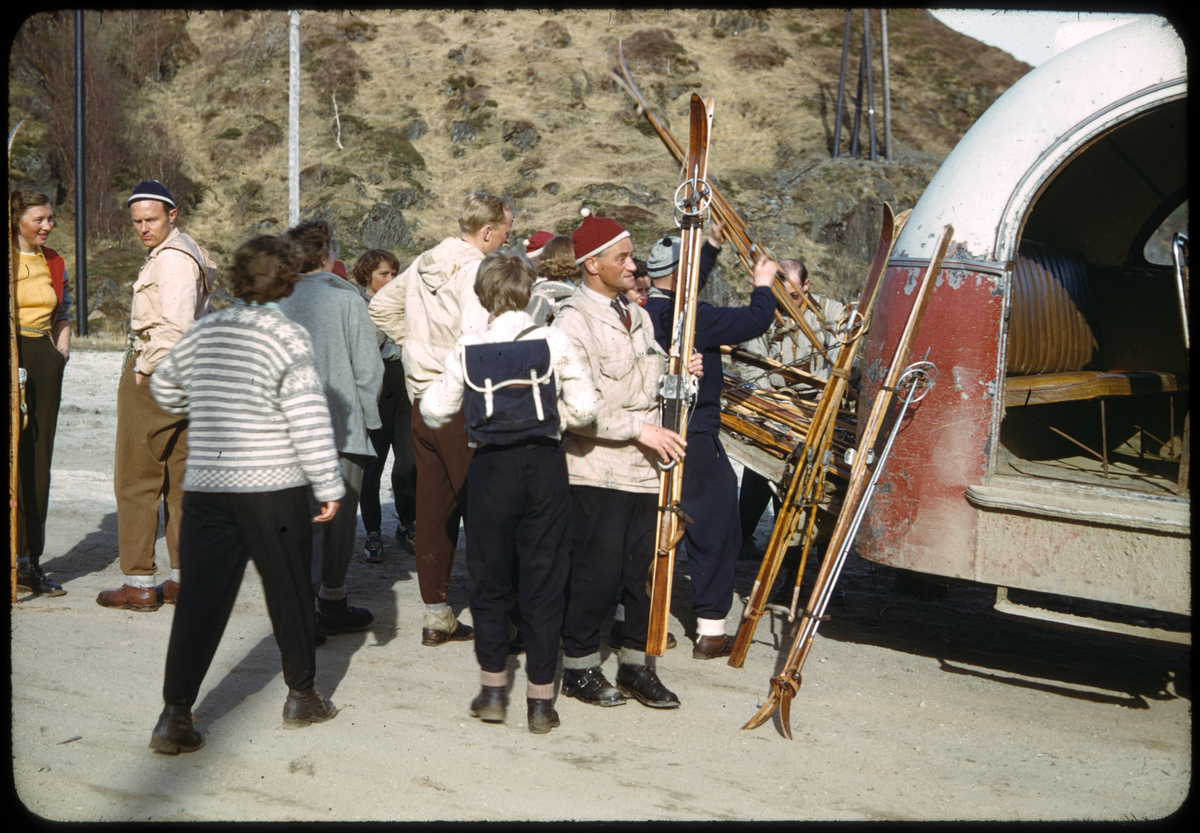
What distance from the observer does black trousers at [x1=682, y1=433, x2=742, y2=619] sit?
4.61 metres

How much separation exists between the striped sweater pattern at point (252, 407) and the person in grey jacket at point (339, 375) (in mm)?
1045

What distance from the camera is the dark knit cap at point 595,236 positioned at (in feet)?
12.7

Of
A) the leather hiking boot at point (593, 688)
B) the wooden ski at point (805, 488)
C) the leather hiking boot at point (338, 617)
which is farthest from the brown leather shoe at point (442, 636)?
the wooden ski at point (805, 488)

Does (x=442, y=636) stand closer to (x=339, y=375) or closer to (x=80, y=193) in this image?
(x=339, y=375)

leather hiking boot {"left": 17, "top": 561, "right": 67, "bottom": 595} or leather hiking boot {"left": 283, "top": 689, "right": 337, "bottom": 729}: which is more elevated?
leather hiking boot {"left": 283, "top": 689, "right": 337, "bottom": 729}

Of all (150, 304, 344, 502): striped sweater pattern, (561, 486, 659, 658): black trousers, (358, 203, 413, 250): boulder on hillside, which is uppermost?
(358, 203, 413, 250): boulder on hillside

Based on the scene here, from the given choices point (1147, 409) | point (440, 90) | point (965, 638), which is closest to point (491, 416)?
point (965, 638)

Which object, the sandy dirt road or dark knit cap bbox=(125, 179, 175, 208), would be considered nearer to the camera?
the sandy dirt road

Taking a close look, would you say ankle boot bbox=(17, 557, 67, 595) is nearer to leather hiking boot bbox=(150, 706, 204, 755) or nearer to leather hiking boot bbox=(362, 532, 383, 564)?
leather hiking boot bbox=(362, 532, 383, 564)

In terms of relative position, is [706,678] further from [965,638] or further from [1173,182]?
[1173,182]

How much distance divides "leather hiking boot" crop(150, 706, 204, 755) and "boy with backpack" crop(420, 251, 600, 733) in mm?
991

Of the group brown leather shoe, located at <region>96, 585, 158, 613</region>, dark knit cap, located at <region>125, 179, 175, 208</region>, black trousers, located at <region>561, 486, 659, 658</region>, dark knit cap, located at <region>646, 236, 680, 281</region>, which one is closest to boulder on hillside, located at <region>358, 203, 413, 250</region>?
dark knit cap, located at <region>125, 179, 175, 208</region>

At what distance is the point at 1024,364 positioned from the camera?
580cm

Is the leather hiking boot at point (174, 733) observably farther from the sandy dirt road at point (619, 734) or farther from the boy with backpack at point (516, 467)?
the boy with backpack at point (516, 467)
